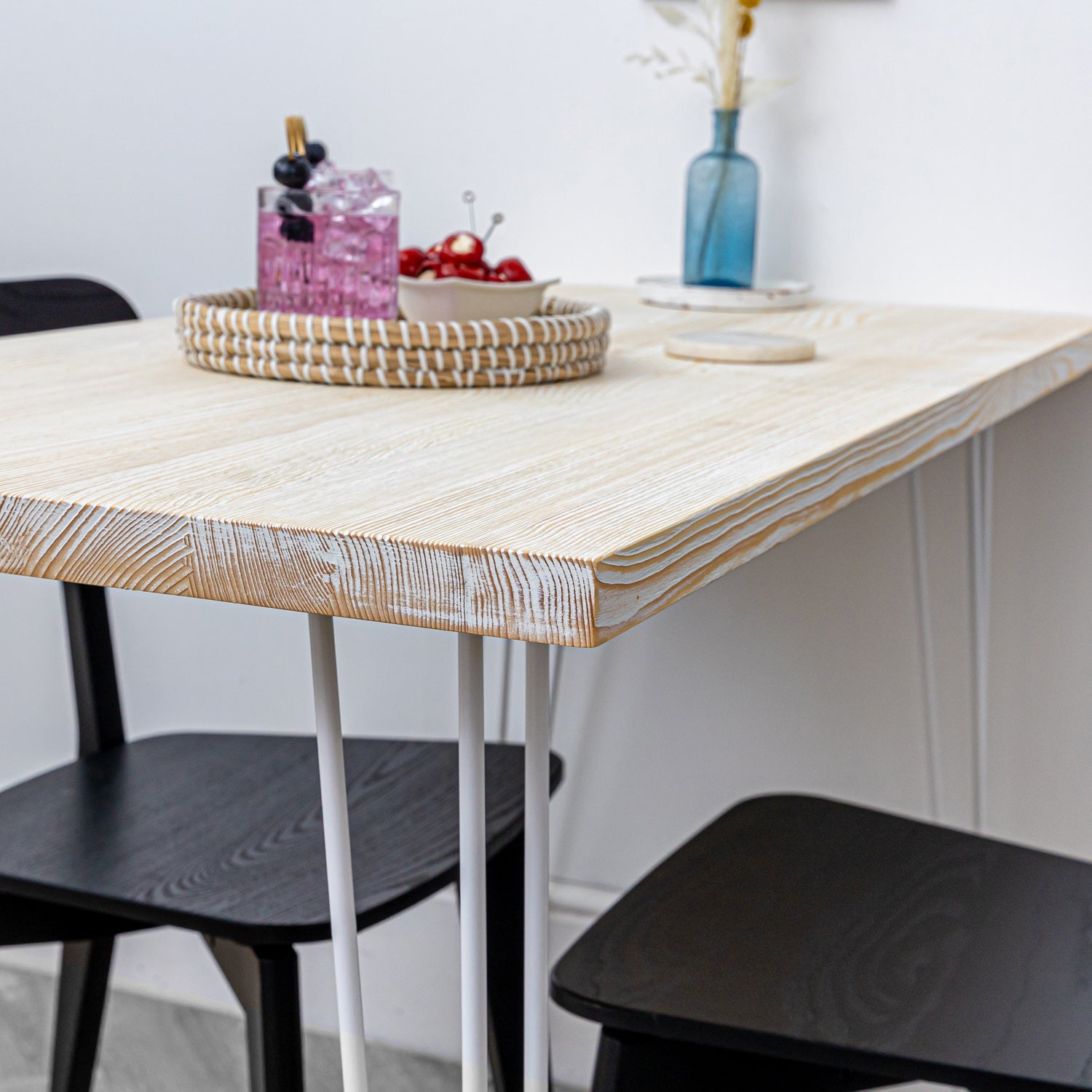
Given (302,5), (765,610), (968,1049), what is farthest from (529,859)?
(302,5)

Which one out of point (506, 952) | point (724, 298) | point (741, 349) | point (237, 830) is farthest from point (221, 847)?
point (724, 298)

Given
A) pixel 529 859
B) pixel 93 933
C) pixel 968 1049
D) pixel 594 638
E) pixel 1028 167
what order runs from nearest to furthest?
pixel 594 638 → pixel 529 859 → pixel 968 1049 → pixel 93 933 → pixel 1028 167

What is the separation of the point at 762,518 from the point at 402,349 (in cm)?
36

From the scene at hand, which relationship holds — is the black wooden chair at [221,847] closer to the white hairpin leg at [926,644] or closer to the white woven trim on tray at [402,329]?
the white woven trim on tray at [402,329]

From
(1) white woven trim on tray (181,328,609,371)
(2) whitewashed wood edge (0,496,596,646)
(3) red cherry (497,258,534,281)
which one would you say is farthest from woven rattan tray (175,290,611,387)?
(2) whitewashed wood edge (0,496,596,646)

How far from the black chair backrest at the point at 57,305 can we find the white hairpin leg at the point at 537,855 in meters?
0.76

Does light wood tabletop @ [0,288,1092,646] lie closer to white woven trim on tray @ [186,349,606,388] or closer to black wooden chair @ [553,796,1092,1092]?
white woven trim on tray @ [186,349,606,388]

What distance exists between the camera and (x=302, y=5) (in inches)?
64.8

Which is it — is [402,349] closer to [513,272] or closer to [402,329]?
[402,329]

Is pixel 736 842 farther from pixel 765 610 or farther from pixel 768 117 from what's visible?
pixel 768 117

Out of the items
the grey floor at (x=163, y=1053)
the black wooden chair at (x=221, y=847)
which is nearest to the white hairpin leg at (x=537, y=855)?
the black wooden chair at (x=221, y=847)

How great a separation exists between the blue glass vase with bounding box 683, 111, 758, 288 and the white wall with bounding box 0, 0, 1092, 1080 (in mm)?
134

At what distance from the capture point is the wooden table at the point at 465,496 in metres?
0.50

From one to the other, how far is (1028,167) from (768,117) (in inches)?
10.4
